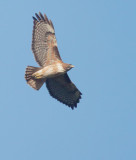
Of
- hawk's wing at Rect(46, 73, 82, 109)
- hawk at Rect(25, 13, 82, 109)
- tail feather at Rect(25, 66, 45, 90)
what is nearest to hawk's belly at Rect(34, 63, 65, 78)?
hawk at Rect(25, 13, 82, 109)

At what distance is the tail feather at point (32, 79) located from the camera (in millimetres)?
15242

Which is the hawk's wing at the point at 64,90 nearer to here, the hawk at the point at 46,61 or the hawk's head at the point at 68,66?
the hawk at the point at 46,61

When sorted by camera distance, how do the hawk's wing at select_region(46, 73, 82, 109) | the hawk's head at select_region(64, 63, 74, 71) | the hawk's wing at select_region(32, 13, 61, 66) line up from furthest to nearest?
the hawk's wing at select_region(46, 73, 82, 109)
the hawk's wing at select_region(32, 13, 61, 66)
the hawk's head at select_region(64, 63, 74, 71)

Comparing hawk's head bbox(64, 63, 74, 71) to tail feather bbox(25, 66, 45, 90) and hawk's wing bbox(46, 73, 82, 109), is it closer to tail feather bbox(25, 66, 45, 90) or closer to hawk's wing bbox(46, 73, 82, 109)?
hawk's wing bbox(46, 73, 82, 109)

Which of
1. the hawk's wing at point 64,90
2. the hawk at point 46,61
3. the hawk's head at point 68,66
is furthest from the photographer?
the hawk's wing at point 64,90

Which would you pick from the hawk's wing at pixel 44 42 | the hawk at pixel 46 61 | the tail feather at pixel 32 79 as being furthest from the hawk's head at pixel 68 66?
the tail feather at pixel 32 79

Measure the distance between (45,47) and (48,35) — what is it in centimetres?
45

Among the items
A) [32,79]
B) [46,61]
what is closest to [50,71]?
[46,61]

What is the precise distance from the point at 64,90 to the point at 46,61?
4.69 ft

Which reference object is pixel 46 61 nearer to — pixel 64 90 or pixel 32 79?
pixel 32 79

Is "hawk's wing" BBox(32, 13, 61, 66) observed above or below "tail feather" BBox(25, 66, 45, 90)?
above

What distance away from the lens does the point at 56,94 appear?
1609cm

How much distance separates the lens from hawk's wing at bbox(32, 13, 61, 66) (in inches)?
605

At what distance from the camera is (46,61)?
608 inches
